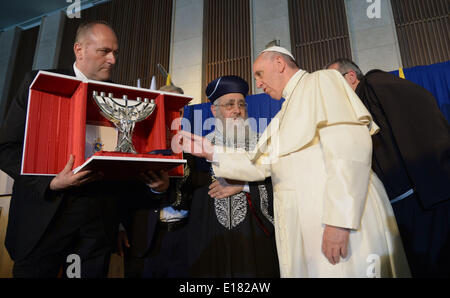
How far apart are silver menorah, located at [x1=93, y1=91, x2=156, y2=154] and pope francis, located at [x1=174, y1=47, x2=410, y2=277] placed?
0.26 m

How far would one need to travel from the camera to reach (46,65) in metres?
7.71

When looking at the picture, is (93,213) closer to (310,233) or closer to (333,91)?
(310,233)

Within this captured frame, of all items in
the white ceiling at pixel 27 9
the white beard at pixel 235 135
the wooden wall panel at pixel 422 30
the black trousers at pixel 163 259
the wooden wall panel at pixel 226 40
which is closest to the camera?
the black trousers at pixel 163 259

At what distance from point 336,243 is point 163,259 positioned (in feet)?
5.29

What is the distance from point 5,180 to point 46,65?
548 cm

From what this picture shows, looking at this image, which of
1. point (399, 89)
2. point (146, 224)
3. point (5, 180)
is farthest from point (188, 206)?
point (5, 180)

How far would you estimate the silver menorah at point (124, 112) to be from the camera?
4.68 feet

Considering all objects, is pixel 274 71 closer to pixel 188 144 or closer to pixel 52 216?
pixel 188 144

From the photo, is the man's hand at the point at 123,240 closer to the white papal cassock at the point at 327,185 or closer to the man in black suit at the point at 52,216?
the man in black suit at the point at 52,216

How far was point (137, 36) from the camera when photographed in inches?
287

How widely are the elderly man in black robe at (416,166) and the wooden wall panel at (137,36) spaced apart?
5425 millimetres

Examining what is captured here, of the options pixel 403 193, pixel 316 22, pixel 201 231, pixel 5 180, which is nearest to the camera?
pixel 403 193

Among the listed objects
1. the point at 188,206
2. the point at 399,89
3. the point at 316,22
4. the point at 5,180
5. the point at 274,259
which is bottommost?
the point at 274,259

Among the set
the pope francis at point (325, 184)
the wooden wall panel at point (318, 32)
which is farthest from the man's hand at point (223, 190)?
the wooden wall panel at point (318, 32)
